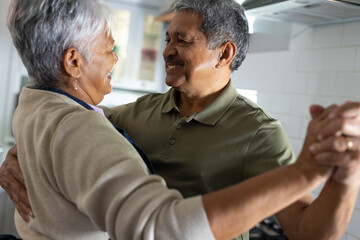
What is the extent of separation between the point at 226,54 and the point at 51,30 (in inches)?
23.8

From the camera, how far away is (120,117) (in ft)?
4.66

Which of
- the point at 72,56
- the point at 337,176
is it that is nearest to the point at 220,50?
the point at 72,56

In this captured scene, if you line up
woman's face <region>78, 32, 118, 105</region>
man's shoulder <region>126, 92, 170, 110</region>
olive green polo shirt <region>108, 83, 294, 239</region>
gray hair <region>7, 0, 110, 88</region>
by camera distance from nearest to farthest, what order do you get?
1. gray hair <region>7, 0, 110, 88</region>
2. woman's face <region>78, 32, 118, 105</region>
3. olive green polo shirt <region>108, 83, 294, 239</region>
4. man's shoulder <region>126, 92, 170, 110</region>

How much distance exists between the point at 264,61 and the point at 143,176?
5.76 feet

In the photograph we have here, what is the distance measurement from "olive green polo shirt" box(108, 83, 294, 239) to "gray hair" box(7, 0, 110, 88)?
392 millimetres

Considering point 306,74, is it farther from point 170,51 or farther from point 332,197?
point 332,197

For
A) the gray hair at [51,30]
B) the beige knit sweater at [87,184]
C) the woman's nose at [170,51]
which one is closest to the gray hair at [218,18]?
the woman's nose at [170,51]

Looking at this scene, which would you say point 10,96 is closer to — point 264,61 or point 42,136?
point 264,61

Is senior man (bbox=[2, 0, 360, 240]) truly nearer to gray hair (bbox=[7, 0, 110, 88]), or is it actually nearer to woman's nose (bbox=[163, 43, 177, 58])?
woman's nose (bbox=[163, 43, 177, 58])

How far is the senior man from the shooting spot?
1.12 m

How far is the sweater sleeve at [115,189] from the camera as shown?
2.16ft

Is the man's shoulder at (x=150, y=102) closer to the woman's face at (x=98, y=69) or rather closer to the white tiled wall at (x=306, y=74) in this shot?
the woman's face at (x=98, y=69)

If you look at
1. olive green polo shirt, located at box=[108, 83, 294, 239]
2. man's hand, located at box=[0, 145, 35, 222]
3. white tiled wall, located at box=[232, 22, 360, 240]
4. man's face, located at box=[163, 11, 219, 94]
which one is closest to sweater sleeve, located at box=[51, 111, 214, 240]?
man's hand, located at box=[0, 145, 35, 222]

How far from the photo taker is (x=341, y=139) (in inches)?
25.0
